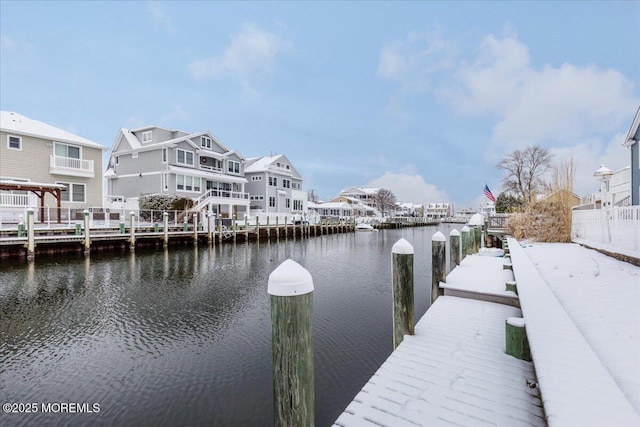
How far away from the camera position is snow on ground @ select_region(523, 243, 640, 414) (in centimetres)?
325

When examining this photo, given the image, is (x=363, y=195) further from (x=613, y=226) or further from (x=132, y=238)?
(x=613, y=226)

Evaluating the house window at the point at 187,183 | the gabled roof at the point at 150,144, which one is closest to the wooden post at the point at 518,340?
the house window at the point at 187,183

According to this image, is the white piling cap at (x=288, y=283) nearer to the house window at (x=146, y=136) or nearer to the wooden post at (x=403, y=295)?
the wooden post at (x=403, y=295)

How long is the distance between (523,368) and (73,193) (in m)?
30.0

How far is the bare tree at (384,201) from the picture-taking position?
9275 centimetres

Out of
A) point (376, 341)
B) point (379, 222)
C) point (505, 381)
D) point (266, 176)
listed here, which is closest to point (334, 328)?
point (376, 341)

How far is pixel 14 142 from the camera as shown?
22.1 metres

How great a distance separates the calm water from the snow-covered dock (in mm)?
1305

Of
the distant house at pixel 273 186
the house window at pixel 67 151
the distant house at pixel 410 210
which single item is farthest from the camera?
the distant house at pixel 410 210

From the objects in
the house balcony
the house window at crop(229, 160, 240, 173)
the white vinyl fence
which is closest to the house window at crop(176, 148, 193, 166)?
the house window at crop(229, 160, 240, 173)

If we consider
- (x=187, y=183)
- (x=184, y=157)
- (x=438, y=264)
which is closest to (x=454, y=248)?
(x=438, y=264)

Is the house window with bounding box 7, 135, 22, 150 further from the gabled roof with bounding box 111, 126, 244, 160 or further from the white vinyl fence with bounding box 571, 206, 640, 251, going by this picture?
the white vinyl fence with bounding box 571, 206, 640, 251

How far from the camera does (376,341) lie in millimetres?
6613

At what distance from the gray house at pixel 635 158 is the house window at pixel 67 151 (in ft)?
121
